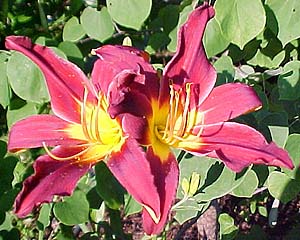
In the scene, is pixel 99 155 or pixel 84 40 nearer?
pixel 99 155

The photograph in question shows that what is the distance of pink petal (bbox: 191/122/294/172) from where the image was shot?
2.85 feet

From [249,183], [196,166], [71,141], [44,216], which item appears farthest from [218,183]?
[44,216]

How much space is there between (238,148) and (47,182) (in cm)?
24

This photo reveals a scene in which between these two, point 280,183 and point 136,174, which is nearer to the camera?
point 136,174

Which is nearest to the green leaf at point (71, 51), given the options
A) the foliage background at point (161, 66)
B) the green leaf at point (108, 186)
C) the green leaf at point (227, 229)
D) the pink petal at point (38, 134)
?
the foliage background at point (161, 66)

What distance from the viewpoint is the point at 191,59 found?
96 cm

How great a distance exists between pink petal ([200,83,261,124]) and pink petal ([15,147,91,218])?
0.18 meters

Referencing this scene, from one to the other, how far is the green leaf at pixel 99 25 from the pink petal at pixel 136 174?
0.45m

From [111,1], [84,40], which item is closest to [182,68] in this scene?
[111,1]

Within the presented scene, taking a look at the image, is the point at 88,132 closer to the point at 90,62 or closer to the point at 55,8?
the point at 90,62

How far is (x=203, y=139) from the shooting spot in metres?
0.95

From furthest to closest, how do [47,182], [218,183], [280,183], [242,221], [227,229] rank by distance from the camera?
[242,221], [227,229], [280,183], [218,183], [47,182]

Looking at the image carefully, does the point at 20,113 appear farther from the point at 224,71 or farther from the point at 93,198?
the point at 224,71

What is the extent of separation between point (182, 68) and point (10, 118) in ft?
1.62
